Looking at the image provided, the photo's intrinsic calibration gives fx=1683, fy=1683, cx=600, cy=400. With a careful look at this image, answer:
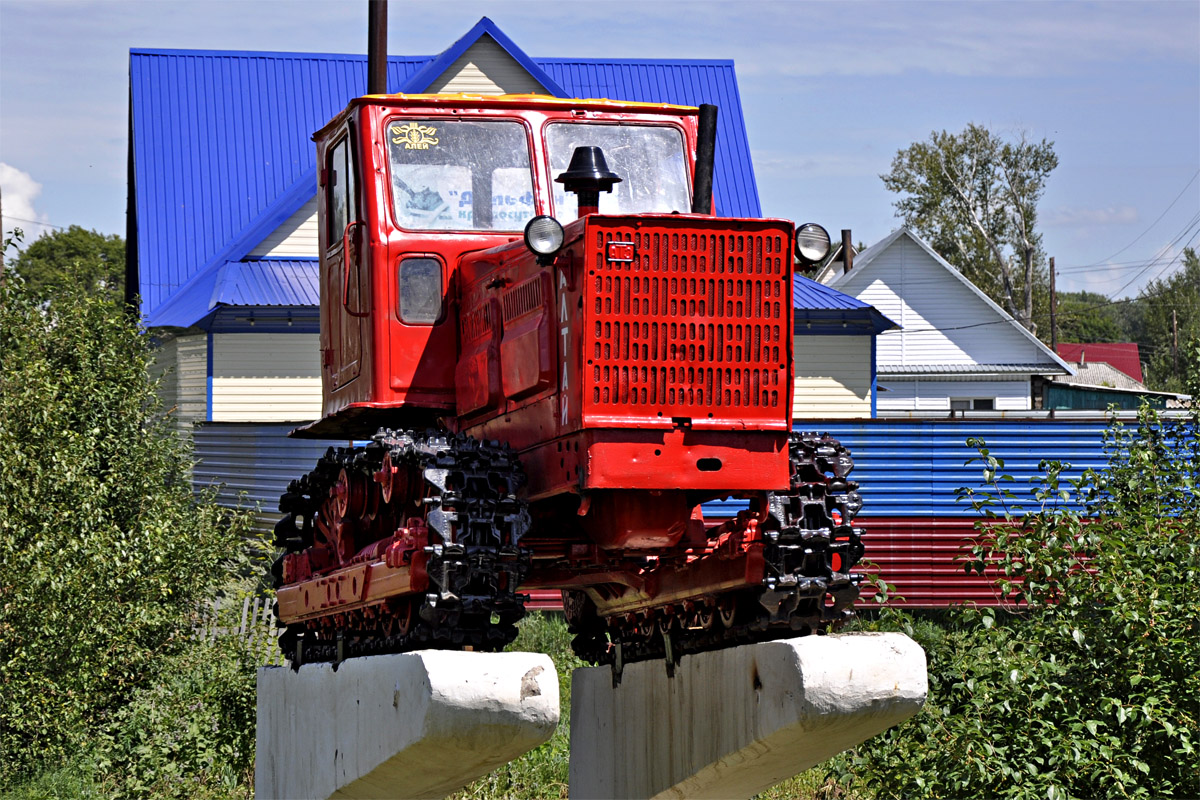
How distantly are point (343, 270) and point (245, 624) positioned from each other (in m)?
7.01

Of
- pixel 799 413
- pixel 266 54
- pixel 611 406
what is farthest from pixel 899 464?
pixel 266 54

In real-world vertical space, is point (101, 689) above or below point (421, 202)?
below

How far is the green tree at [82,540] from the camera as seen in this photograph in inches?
553

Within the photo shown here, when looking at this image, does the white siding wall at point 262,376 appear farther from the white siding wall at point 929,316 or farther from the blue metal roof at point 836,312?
the white siding wall at point 929,316

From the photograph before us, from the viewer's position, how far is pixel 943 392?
42.7m

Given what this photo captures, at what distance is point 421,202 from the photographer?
9.53 m

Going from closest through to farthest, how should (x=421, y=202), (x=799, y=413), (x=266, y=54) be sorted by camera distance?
(x=421, y=202)
(x=799, y=413)
(x=266, y=54)

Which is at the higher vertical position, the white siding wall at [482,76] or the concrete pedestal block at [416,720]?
the white siding wall at [482,76]

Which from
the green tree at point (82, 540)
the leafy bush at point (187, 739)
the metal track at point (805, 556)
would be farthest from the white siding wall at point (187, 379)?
the metal track at point (805, 556)

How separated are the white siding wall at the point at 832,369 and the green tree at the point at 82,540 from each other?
33.5 feet

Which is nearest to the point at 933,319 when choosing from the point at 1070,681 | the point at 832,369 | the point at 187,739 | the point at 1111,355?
the point at 832,369

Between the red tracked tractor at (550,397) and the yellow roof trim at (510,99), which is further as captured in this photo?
the yellow roof trim at (510,99)

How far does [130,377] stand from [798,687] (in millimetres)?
11478

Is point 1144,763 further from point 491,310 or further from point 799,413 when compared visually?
point 799,413
